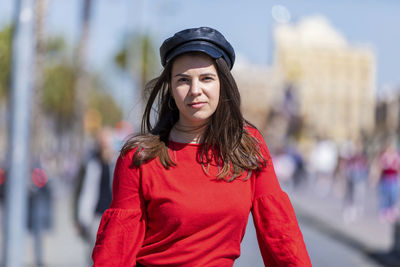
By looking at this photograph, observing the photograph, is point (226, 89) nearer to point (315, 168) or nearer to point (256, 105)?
point (315, 168)

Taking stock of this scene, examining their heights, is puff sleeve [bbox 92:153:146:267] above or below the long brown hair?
below

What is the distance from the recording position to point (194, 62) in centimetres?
257

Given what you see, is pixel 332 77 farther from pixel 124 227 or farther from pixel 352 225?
pixel 124 227

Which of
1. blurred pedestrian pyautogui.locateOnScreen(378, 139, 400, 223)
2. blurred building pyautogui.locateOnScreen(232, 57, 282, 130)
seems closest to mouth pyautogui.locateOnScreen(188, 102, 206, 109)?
blurred pedestrian pyautogui.locateOnScreen(378, 139, 400, 223)

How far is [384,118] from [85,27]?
59711 mm

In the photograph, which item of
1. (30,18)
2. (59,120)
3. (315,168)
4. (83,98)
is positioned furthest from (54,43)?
(30,18)

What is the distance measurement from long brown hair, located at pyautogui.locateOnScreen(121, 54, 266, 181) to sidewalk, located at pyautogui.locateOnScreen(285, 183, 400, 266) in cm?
812

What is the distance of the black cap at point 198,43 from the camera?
2549 millimetres

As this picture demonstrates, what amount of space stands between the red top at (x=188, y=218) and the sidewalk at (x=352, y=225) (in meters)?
8.13

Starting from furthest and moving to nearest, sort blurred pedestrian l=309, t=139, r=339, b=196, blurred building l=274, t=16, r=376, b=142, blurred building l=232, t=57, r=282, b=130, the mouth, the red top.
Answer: blurred building l=274, t=16, r=376, b=142 < blurred building l=232, t=57, r=282, b=130 < blurred pedestrian l=309, t=139, r=339, b=196 < the mouth < the red top

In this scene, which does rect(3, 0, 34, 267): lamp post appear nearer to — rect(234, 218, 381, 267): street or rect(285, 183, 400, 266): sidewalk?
rect(234, 218, 381, 267): street

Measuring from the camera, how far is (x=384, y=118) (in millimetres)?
82312

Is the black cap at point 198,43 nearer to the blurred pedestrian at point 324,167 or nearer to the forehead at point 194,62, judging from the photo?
the forehead at point 194,62

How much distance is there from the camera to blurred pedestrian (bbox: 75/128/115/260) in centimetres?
643
